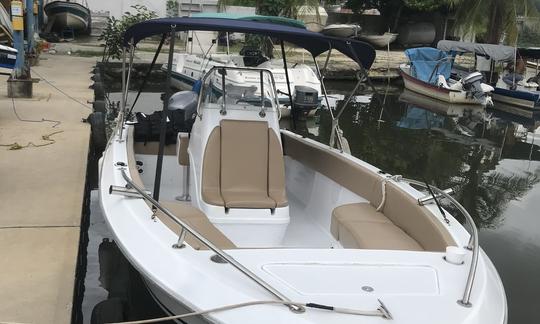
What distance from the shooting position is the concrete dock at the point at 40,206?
3092 mm

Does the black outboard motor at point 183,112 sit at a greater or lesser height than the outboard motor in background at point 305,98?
greater

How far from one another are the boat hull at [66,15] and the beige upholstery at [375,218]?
1772cm

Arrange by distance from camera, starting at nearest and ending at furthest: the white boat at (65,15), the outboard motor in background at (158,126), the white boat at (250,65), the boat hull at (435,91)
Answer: the outboard motor in background at (158,126) < the white boat at (250,65) < the boat hull at (435,91) < the white boat at (65,15)

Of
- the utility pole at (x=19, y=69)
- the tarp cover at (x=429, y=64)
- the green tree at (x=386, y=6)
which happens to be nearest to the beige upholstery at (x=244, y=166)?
the utility pole at (x=19, y=69)

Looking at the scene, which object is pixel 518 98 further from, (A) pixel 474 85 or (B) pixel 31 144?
(B) pixel 31 144

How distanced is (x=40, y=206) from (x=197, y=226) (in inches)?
68.7

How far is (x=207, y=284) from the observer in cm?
240

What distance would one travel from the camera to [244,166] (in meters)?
4.20

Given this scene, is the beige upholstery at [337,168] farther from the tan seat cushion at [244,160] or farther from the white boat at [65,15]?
the white boat at [65,15]

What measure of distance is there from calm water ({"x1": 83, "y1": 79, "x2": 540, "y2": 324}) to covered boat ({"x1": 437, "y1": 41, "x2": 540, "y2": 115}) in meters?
1.25

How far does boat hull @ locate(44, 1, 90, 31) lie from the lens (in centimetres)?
1973

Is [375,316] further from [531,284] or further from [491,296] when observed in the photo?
[531,284]

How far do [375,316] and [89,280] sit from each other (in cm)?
282

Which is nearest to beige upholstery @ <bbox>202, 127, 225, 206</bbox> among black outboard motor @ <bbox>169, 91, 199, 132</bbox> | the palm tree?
black outboard motor @ <bbox>169, 91, 199, 132</bbox>
